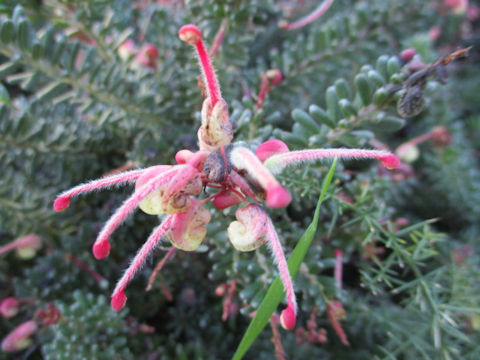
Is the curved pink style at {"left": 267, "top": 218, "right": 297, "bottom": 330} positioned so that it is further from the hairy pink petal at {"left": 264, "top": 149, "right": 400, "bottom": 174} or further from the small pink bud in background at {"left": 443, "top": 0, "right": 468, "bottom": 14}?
the small pink bud in background at {"left": 443, "top": 0, "right": 468, "bottom": 14}

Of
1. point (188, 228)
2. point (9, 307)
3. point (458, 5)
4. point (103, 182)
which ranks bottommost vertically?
point (458, 5)

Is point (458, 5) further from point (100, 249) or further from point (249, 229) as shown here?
point (100, 249)

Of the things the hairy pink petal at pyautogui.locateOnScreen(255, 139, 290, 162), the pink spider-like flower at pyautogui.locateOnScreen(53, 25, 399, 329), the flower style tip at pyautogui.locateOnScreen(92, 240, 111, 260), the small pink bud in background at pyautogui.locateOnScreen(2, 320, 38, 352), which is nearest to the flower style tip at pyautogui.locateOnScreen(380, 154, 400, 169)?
the pink spider-like flower at pyautogui.locateOnScreen(53, 25, 399, 329)

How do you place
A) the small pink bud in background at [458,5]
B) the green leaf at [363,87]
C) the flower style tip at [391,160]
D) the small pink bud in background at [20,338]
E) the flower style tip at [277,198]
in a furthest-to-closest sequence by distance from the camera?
the small pink bud in background at [458,5] → the small pink bud in background at [20,338] → the green leaf at [363,87] → the flower style tip at [391,160] → the flower style tip at [277,198]

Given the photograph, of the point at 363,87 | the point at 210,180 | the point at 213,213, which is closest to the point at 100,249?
the point at 210,180

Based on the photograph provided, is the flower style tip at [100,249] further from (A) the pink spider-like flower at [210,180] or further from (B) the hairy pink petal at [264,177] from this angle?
(B) the hairy pink petal at [264,177]

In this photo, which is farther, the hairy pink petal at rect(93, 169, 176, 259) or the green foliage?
the green foliage

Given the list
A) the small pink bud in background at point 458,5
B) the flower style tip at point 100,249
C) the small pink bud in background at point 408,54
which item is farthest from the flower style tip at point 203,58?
the small pink bud in background at point 458,5
